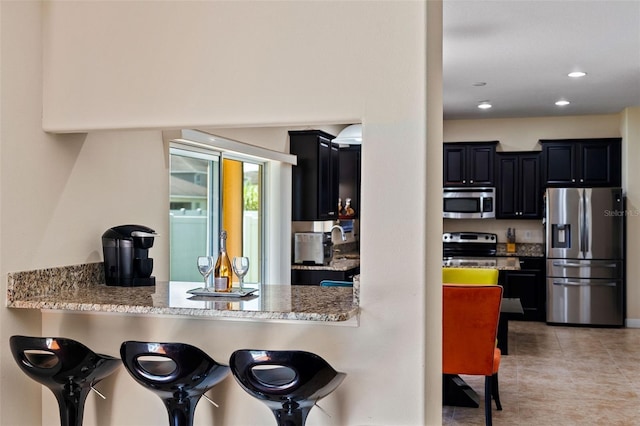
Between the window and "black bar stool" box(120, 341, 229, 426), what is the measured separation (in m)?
1.75

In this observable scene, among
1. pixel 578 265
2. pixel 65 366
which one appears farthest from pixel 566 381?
pixel 65 366

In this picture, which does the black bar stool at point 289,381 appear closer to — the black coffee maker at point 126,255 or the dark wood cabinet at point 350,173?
the black coffee maker at point 126,255

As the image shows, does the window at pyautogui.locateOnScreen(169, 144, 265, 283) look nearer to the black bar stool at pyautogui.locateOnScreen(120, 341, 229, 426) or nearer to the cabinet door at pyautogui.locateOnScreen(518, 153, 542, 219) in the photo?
the black bar stool at pyautogui.locateOnScreen(120, 341, 229, 426)

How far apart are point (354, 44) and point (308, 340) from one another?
49.9 inches

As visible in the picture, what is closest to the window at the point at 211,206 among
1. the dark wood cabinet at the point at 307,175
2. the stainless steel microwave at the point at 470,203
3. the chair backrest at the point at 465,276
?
the dark wood cabinet at the point at 307,175

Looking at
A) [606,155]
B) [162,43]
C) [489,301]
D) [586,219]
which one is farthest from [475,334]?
[606,155]

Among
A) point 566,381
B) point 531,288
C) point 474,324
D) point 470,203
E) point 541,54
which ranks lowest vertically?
point 566,381

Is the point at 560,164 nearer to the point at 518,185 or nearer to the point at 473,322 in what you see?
the point at 518,185

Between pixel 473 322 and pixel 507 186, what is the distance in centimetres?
494

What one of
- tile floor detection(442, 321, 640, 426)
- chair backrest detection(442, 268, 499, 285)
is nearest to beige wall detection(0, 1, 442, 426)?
tile floor detection(442, 321, 640, 426)

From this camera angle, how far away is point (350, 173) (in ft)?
26.5

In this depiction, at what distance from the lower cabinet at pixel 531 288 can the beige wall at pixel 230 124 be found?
5.91m

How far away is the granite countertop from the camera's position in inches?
101

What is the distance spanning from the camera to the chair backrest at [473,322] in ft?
13.4
